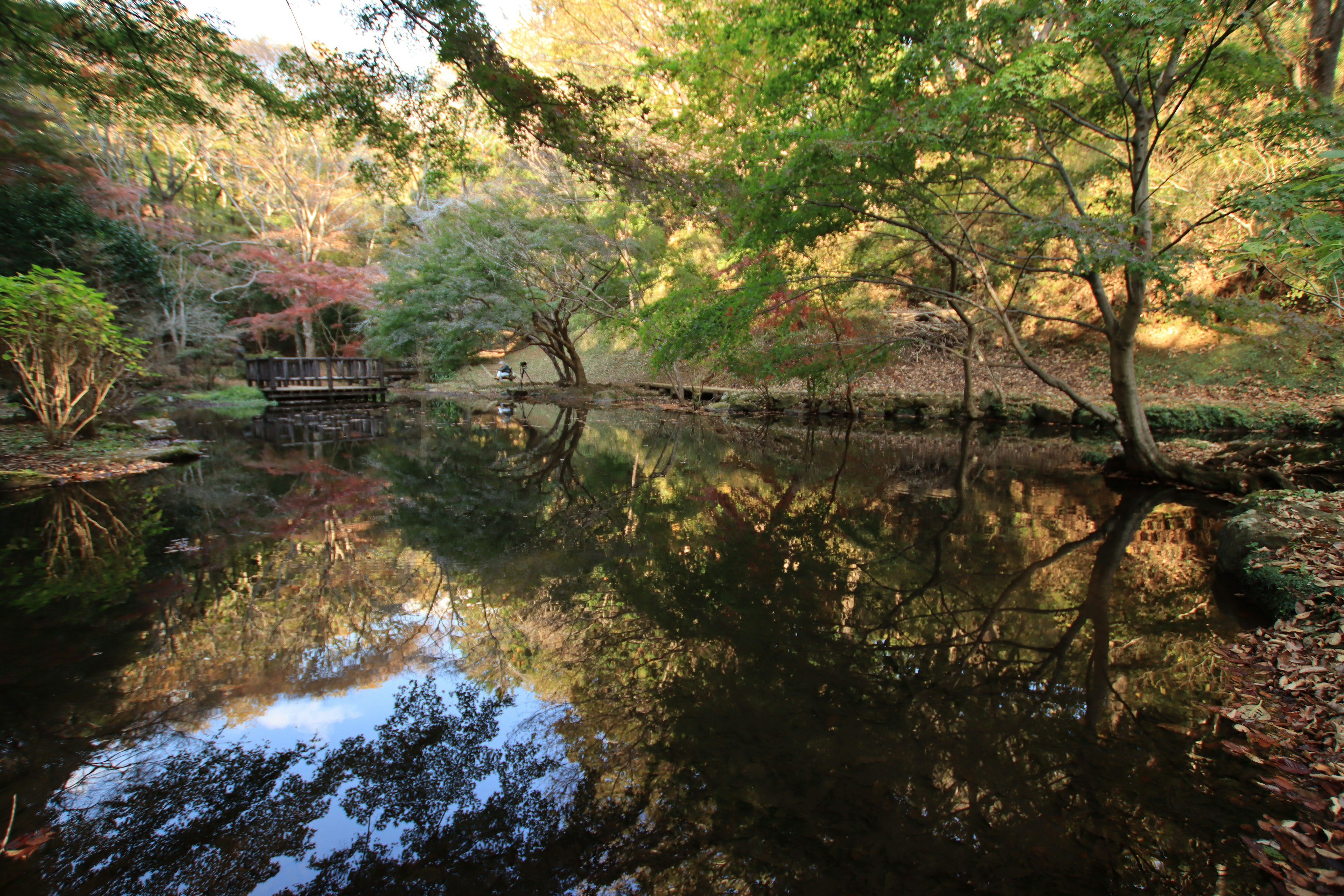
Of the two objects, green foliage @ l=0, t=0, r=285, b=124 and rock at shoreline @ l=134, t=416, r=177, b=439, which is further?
rock at shoreline @ l=134, t=416, r=177, b=439

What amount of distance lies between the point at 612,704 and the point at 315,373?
19.5 metres

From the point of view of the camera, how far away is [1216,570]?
4734 millimetres

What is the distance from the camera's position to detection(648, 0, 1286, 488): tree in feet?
19.7

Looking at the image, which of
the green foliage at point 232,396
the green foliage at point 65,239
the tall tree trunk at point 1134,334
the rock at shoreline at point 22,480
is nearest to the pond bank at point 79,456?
the rock at shoreline at point 22,480

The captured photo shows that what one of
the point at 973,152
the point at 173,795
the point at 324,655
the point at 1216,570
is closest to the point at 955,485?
the point at 1216,570

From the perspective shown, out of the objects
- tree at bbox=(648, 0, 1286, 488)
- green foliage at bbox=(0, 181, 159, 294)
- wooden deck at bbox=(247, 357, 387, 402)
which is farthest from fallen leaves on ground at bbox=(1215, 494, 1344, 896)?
wooden deck at bbox=(247, 357, 387, 402)

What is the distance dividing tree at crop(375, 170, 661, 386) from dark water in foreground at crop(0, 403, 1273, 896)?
42.8ft

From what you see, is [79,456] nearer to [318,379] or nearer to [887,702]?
[887,702]

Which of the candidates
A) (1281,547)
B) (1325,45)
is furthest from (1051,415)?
(1281,547)

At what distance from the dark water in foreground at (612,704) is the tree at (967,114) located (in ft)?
9.33

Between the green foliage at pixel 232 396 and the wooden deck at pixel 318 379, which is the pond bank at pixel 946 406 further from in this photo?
the green foliage at pixel 232 396

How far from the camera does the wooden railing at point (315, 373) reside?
1828 centimetres

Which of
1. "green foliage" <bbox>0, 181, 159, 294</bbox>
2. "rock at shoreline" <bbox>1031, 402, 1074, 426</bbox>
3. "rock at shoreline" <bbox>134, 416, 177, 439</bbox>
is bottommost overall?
"rock at shoreline" <bbox>134, 416, 177, 439</bbox>

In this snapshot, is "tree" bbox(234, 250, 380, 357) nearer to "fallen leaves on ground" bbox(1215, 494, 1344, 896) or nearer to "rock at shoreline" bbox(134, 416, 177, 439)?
"rock at shoreline" bbox(134, 416, 177, 439)
